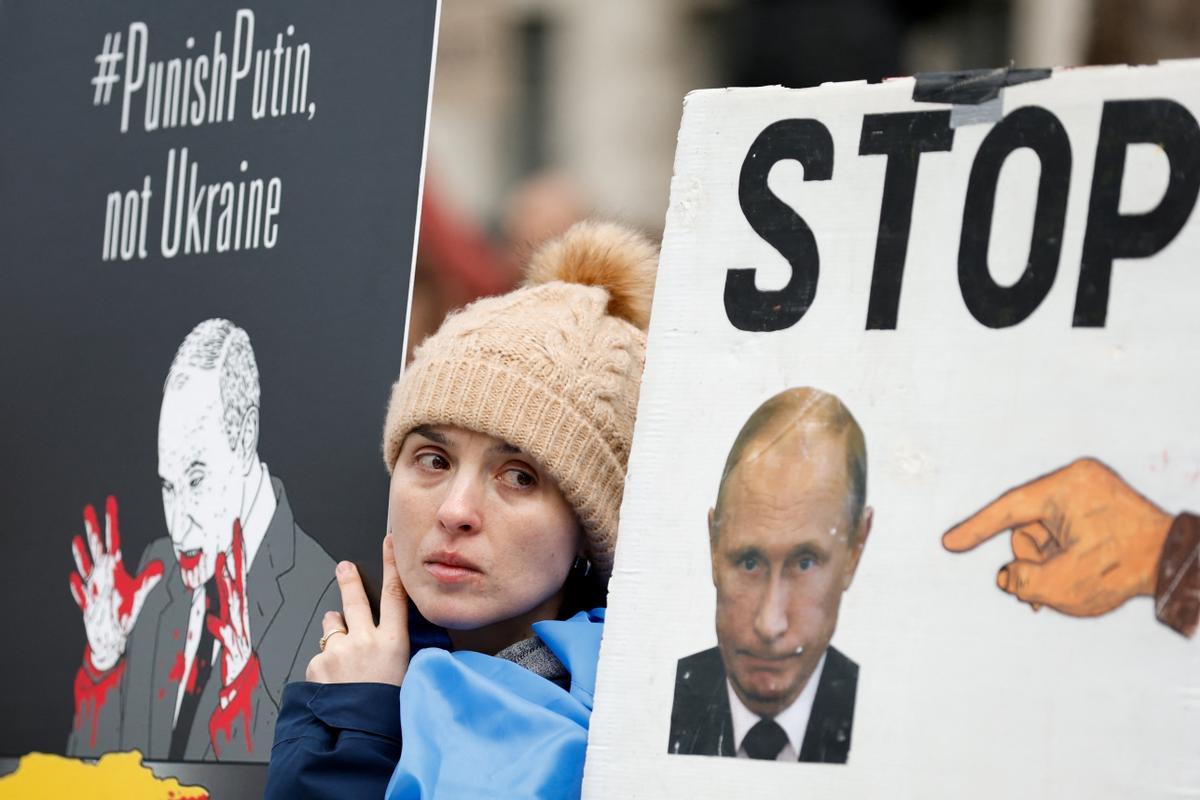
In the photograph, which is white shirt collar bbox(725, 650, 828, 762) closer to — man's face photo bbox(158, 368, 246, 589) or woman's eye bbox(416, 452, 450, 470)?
woman's eye bbox(416, 452, 450, 470)

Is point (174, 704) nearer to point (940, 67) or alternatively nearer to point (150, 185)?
point (150, 185)

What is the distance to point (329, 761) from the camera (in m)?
1.75

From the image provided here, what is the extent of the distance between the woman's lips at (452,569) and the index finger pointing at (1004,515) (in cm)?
58

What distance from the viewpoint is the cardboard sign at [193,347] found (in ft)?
7.03

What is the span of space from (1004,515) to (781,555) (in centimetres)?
21

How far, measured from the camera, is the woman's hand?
73.1 inches

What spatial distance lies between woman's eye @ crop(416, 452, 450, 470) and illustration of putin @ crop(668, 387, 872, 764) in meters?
0.43

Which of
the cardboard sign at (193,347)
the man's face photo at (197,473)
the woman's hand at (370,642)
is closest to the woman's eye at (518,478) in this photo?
the woman's hand at (370,642)

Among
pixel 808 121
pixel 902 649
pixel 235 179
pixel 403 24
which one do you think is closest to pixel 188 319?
pixel 235 179

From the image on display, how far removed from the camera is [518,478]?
183 centimetres

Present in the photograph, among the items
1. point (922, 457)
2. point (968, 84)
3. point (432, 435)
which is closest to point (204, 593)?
point (432, 435)

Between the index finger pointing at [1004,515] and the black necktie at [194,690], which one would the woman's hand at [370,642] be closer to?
the black necktie at [194,690]

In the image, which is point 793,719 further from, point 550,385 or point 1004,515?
point 550,385

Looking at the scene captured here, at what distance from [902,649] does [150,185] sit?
1.44m
